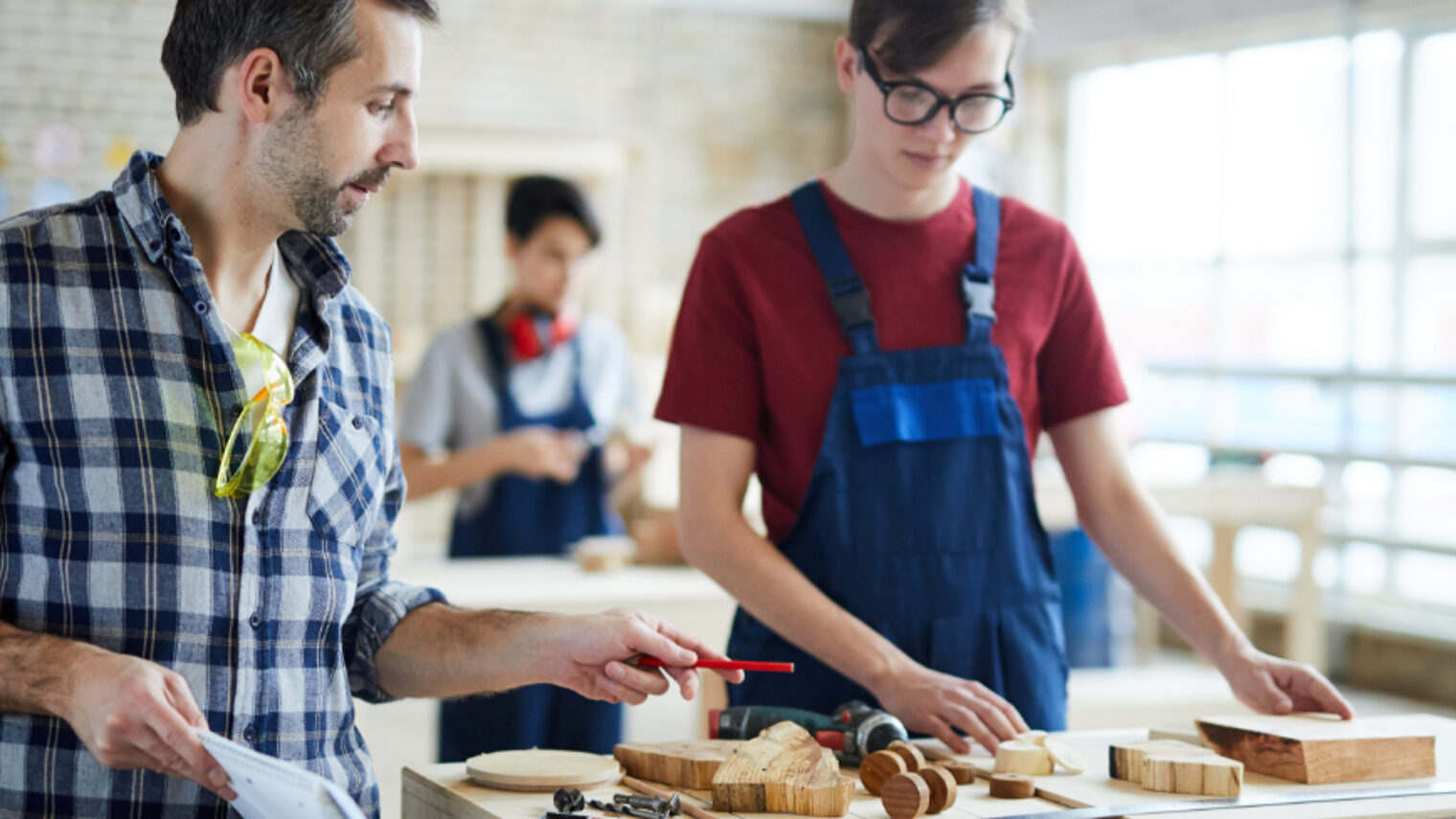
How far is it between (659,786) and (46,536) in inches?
26.5

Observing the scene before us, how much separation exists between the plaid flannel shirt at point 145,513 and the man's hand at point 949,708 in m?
0.66

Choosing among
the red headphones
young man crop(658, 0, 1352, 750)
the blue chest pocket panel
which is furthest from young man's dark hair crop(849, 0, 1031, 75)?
the red headphones

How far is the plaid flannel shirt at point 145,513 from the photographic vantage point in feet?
4.66

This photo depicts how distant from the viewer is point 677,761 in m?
1.60

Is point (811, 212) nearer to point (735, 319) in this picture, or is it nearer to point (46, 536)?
point (735, 319)

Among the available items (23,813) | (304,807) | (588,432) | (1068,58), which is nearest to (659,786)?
(304,807)

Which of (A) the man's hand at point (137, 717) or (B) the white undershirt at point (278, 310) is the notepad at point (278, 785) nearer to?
(A) the man's hand at point (137, 717)

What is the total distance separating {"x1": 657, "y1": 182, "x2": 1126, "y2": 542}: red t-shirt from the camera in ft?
6.56

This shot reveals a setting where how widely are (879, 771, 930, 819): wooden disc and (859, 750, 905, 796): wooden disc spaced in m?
0.06

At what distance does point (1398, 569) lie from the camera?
21.7 ft

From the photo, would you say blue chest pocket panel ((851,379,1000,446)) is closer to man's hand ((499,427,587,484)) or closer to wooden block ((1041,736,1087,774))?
wooden block ((1041,736,1087,774))

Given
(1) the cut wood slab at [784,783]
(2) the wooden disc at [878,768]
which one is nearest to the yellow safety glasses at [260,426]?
(1) the cut wood slab at [784,783]

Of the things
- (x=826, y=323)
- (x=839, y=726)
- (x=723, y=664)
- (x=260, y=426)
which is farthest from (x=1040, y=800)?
(x=260, y=426)

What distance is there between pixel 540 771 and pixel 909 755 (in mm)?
397
